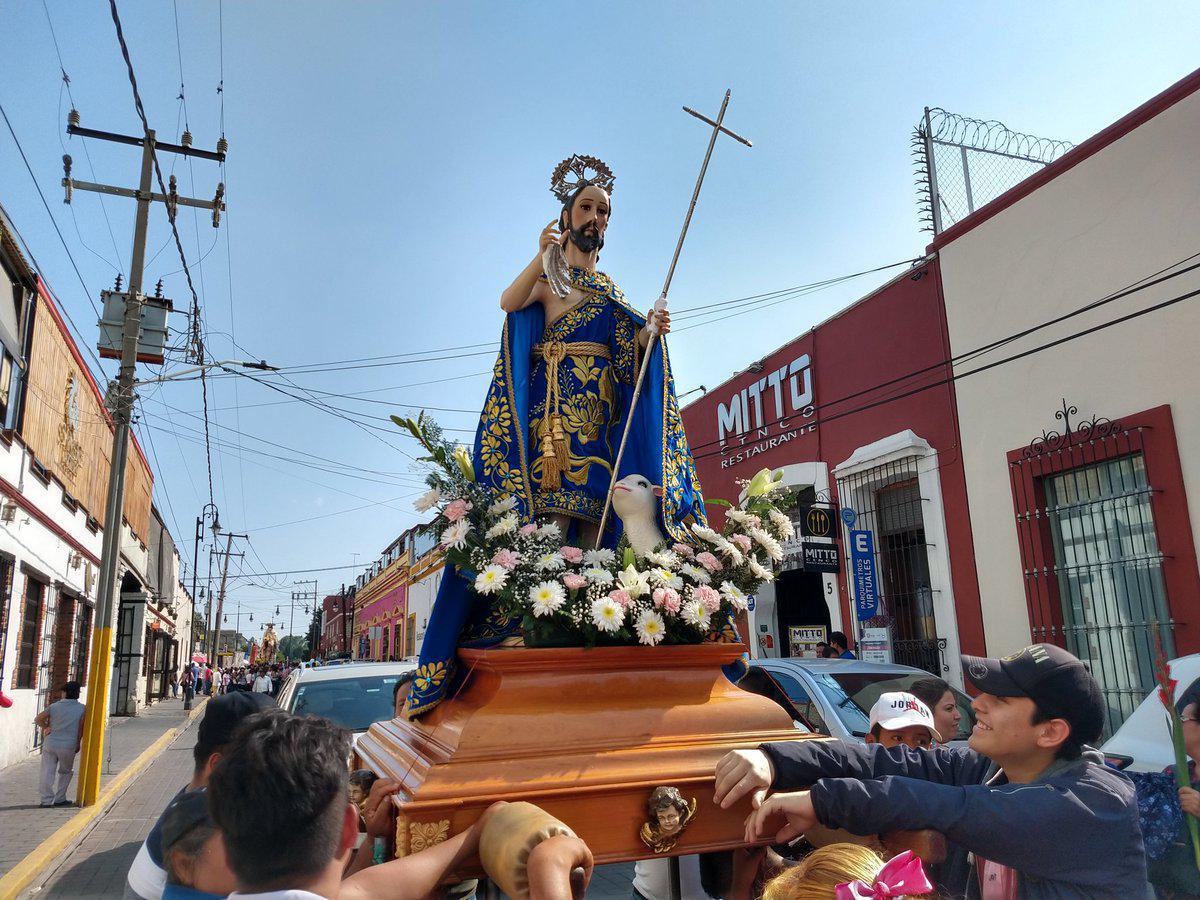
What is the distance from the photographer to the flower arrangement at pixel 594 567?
252cm

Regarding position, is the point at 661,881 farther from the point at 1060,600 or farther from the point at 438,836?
the point at 1060,600

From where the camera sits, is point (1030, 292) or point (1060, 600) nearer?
point (1060, 600)

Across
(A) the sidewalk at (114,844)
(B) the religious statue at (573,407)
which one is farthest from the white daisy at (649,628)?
(A) the sidewalk at (114,844)

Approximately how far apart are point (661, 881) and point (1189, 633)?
6640 mm

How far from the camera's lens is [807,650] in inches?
490

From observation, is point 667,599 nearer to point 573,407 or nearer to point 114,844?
point 573,407

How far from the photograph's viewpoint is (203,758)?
2.55 m

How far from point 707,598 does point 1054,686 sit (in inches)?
40.5

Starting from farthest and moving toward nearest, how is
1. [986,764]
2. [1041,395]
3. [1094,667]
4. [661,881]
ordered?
[1041,395] → [1094,667] → [661,881] → [986,764]

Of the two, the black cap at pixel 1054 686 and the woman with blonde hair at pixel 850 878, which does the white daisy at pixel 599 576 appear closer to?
the black cap at pixel 1054 686

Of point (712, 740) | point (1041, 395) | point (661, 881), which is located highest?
point (1041, 395)

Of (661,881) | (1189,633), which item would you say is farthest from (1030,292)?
(661,881)

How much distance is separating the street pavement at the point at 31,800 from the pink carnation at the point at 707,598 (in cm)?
652

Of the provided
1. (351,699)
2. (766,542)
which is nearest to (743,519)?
(766,542)
